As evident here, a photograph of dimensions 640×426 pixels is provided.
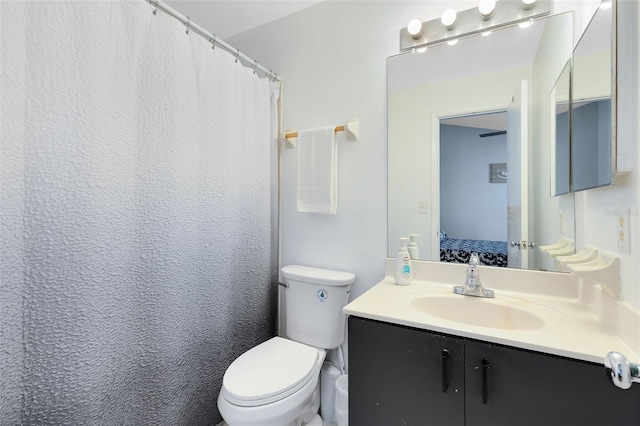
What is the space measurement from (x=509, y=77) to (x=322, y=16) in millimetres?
1074

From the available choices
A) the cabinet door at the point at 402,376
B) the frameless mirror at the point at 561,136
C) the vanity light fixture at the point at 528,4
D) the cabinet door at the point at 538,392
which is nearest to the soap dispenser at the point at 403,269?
the cabinet door at the point at 402,376

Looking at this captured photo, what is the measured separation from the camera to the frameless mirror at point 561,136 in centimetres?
113

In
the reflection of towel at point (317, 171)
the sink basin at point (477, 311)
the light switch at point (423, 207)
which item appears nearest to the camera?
the sink basin at point (477, 311)

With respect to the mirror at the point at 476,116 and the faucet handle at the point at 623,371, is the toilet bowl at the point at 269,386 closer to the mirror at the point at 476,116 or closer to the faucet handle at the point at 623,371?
the mirror at the point at 476,116

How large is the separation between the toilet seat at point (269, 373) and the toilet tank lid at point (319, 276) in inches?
12.9

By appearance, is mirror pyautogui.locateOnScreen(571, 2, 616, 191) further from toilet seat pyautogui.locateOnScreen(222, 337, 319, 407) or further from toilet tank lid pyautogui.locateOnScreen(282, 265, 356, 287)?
toilet seat pyautogui.locateOnScreen(222, 337, 319, 407)

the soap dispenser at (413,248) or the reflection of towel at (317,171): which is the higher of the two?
the reflection of towel at (317,171)

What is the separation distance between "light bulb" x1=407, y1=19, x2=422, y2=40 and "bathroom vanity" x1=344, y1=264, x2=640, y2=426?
4.07 feet

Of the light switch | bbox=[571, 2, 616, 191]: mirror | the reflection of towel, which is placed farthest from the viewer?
the reflection of towel

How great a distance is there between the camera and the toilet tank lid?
152 cm

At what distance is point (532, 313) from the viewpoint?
106 centimetres

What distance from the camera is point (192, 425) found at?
1.38 metres

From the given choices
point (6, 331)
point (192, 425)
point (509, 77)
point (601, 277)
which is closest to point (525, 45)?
point (509, 77)

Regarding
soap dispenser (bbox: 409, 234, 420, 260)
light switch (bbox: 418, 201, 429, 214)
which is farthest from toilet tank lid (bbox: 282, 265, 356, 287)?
light switch (bbox: 418, 201, 429, 214)
